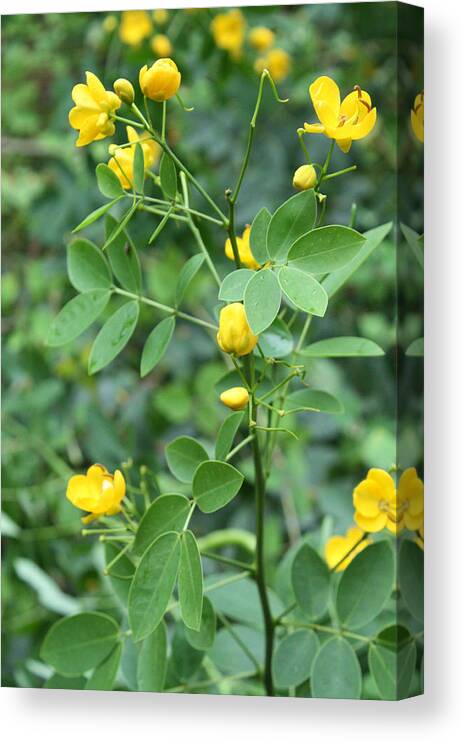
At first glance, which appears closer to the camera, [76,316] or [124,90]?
[124,90]

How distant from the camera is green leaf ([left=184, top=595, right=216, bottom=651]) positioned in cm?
88

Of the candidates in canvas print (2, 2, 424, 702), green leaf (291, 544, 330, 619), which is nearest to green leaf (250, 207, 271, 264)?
canvas print (2, 2, 424, 702)

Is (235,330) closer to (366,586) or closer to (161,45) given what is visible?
(366,586)

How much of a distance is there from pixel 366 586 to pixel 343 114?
0.35 metres

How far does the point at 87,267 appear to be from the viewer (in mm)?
914

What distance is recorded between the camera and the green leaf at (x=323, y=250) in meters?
0.77

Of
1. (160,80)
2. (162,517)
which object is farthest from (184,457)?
(160,80)

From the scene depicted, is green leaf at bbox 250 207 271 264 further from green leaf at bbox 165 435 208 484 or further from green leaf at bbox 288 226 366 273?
green leaf at bbox 165 435 208 484

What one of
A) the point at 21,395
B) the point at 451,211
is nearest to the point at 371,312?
the point at 21,395

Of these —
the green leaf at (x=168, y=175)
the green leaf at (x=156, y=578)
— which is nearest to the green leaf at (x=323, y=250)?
the green leaf at (x=168, y=175)

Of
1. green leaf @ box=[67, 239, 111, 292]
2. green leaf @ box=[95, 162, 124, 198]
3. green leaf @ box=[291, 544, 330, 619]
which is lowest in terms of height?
green leaf @ box=[291, 544, 330, 619]

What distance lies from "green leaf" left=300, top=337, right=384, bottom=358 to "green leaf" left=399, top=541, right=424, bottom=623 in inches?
5.8

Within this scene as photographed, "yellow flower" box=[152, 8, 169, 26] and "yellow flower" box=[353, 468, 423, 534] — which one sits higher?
"yellow flower" box=[152, 8, 169, 26]

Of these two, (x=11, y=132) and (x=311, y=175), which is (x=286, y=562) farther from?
(x=11, y=132)
